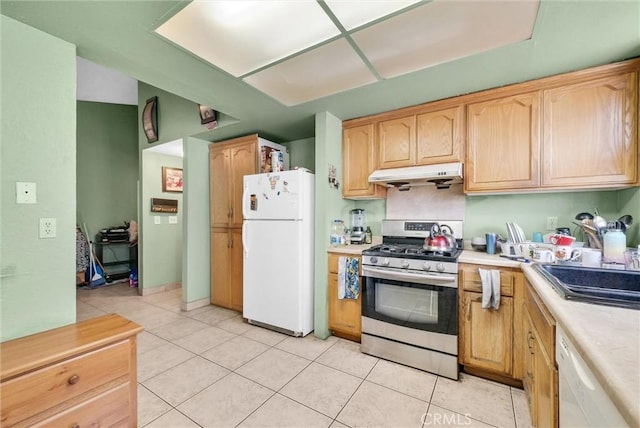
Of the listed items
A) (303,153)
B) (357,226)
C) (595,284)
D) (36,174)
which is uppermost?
(303,153)

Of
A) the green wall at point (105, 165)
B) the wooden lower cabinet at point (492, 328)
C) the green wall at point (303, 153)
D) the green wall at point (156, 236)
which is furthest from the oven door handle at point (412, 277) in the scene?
the green wall at point (105, 165)

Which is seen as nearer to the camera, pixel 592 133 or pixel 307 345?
pixel 592 133

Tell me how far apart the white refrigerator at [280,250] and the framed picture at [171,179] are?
216 cm

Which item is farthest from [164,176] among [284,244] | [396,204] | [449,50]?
[449,50]

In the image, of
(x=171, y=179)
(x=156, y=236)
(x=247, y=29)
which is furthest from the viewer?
(x=171, y=179)

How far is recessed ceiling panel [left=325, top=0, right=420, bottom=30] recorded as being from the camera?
1.25 meters

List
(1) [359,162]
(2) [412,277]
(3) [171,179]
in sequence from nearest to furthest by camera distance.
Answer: (2) [412,277] < (1) [359,162] < (3) [171,179]

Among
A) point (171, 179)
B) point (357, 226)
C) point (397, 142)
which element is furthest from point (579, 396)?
point (171, 179)

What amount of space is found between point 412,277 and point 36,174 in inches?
95.3

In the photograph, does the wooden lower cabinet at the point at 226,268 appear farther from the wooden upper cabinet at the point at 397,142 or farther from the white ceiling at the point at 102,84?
the white ceiling at the point at 102,84

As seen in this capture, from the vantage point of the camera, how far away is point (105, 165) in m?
4.80

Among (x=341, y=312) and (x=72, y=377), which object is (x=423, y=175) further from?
(x=72, y=377)

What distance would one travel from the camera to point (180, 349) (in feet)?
7.68

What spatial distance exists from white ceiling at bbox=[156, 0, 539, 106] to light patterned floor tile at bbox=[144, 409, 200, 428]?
2225 millimetres
